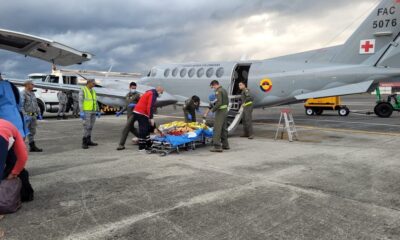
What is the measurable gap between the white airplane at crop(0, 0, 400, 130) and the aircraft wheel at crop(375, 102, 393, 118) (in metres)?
7.17

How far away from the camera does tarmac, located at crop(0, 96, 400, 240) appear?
3.95m

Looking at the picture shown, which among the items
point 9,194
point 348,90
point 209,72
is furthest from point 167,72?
point 9,194

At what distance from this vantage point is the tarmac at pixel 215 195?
395cm

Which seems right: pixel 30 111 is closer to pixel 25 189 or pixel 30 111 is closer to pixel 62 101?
pixel 25 189

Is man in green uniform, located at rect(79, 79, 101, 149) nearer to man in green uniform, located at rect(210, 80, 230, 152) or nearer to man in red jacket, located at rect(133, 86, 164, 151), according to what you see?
man in red jacket, located at rect(133, 86, 164, 151)

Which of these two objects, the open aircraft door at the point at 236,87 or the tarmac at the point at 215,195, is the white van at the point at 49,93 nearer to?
the open aircraft door at the point at 236,87

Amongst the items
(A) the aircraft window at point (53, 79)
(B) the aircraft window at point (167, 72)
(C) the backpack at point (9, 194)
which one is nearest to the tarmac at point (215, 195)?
(C) the backpack at point (9, 194)

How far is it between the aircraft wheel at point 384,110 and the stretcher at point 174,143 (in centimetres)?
1383

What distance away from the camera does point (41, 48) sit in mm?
5141

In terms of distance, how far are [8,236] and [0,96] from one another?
2.12 metres

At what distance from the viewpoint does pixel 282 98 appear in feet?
43.0

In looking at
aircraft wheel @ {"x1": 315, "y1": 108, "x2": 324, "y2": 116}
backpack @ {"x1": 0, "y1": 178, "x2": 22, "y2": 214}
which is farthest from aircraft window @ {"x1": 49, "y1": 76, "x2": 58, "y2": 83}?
backpack @ {"x1": 0, "y1": 178, "x2": 22, "y2": 214}

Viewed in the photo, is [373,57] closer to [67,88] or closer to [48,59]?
[48,59]

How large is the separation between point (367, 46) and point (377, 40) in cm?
44
